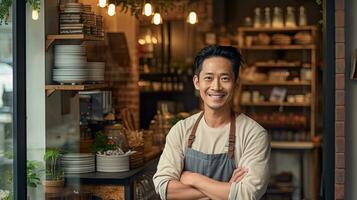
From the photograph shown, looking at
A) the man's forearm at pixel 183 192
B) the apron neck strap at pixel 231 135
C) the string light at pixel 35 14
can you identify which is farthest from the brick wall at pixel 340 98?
the string light at pixel 35 14

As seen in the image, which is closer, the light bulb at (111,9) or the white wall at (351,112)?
Answer: the white wall at (351,112)

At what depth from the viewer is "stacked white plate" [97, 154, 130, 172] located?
5.13 m

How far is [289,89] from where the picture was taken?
9.69 metres

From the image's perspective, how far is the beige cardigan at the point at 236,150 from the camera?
3.83 m

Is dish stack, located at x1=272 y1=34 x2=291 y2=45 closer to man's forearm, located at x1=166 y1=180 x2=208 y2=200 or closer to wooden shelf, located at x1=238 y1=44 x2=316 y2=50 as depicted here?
wooden shelf, located at x1=238 y1=44 x2=316 y2=50

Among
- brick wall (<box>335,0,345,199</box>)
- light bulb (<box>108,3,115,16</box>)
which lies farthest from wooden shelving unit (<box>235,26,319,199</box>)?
brick wall (<box>335,0,345,199</box>)

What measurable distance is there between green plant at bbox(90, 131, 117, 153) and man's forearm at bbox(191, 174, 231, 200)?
1.51 meters

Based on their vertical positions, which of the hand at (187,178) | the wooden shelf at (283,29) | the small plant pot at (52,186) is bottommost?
the small plant pot at (52,186)

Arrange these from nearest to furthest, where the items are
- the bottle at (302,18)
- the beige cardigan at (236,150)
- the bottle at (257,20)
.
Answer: the beige cardigan at (236,150) → the bottle at (302,18) → the bottle at (257,20)

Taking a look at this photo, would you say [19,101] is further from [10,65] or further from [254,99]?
[254,99]

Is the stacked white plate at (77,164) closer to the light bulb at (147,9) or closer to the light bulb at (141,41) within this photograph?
the light bulb at (147,9)

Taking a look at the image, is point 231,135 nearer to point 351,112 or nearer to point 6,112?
point 351,112

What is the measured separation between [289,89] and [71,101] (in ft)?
16.7

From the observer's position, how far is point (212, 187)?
3.86 metres
